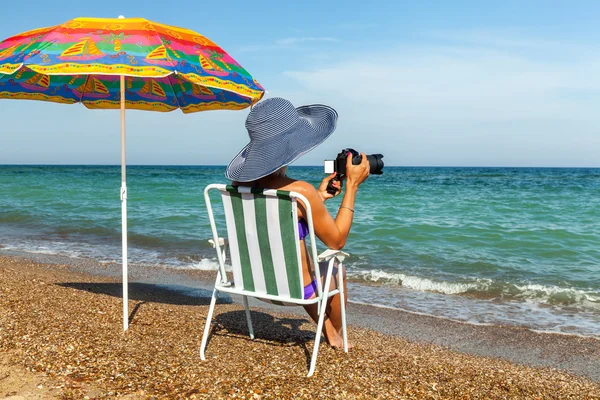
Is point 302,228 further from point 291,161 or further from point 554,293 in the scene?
point 554,293

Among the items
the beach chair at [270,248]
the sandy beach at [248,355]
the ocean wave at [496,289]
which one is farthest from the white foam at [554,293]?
the beach chair at [270,248]

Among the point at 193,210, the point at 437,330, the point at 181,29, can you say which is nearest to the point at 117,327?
the point at 181,29

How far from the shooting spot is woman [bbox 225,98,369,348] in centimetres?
313

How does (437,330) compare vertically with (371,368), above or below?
below

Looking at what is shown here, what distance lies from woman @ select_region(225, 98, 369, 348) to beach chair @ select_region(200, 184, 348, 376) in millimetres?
102

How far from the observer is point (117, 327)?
3941 mm

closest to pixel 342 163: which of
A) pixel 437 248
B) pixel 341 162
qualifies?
pixel 341 162

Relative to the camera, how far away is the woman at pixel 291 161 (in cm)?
313

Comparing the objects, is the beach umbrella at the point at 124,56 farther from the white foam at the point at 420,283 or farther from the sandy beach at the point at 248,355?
the white foam at the point at 420,283

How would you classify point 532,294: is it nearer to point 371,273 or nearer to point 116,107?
point 371,273

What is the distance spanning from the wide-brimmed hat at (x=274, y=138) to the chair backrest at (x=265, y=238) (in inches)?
5.1

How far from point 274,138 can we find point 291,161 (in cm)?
23

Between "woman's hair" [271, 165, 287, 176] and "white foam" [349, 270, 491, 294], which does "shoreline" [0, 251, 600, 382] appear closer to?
"white foam" [349, 270, 491, 294]

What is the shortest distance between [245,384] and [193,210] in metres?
13.0
